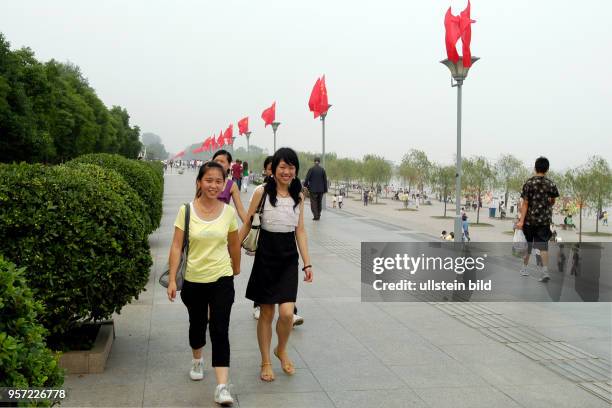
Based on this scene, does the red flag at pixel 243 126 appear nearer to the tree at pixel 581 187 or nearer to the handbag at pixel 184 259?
the tree at pixel 581 187

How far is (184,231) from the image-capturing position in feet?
14.2

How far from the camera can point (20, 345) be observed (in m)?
2.44

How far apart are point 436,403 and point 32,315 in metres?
2.67

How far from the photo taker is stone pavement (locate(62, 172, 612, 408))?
4328mm

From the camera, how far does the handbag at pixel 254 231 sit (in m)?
4.73

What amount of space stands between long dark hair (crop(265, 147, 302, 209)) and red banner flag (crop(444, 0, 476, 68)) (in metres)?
5.38

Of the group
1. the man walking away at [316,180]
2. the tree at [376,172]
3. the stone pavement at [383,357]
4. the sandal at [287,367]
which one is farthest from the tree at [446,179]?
the sandal at [287,367]

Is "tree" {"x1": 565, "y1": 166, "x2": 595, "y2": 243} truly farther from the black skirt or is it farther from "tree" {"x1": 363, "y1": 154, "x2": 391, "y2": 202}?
"tree" {"x1": 363, "y1": 154, "x2": 391, "y2": 202}

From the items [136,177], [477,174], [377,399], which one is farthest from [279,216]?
[477,174]

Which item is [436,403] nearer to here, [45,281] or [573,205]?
[45,281]

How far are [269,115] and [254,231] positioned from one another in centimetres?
3398

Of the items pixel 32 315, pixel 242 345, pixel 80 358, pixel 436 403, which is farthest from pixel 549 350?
pixel 32 315

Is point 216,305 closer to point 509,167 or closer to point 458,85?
point 458,85

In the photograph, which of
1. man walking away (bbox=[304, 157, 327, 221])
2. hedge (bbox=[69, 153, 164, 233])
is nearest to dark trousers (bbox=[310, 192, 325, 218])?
man walking away (bbox=[304, 157, 327, 221])
